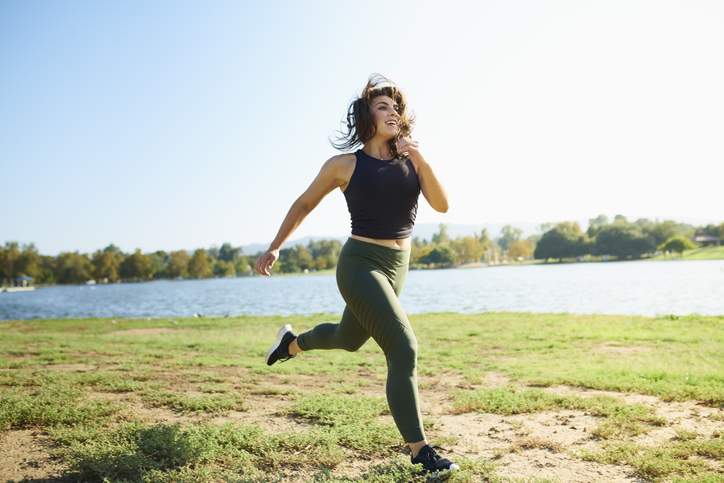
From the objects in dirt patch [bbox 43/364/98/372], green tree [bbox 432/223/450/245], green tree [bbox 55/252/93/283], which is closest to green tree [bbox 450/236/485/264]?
green tree [bbox 432/223/450/245]

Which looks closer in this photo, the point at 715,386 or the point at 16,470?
the point at 16,470

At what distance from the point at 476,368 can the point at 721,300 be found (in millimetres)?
22304

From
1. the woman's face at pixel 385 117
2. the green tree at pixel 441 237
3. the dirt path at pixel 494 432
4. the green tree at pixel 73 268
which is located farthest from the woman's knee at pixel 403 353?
the green tree at pixel 441 237

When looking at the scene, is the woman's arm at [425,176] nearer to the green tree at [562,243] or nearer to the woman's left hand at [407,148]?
the woman's left hand at [407,148]

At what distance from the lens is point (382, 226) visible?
3.53m

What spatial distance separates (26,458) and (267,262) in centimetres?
210

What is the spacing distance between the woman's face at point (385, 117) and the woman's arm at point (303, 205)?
0.38 m

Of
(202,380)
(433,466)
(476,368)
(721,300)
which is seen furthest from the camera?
(721,300)

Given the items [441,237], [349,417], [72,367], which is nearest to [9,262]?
[441,237]

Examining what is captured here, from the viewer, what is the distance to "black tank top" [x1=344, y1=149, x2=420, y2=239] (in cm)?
350

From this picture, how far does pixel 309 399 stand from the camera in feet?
17.1

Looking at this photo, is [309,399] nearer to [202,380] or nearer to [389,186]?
[202,380]

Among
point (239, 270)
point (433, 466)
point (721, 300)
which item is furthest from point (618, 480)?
point (239, 270)

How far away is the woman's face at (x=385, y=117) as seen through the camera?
3721mm
